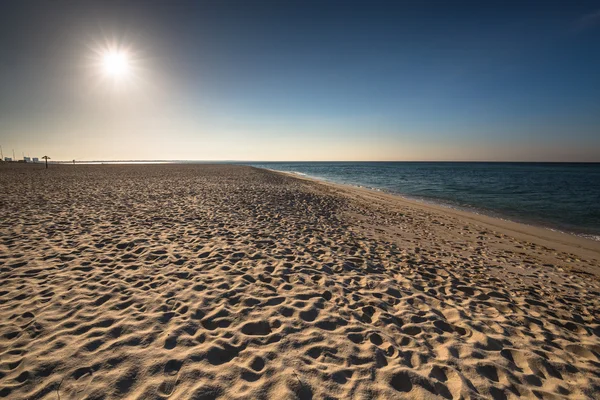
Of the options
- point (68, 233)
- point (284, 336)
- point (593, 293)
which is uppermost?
point (68, 233)

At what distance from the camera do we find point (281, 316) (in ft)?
13.9

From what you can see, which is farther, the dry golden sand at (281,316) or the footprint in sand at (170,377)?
the dry golden sand at (281,316)

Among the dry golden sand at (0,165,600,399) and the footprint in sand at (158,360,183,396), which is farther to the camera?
the dry golden sand at (0,165,600,399)

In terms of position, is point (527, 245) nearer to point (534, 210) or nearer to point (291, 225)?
point (291, 225)

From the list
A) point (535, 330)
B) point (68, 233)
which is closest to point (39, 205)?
point (68, 233)

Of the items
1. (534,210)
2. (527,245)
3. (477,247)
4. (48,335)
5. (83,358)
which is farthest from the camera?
(534,210)

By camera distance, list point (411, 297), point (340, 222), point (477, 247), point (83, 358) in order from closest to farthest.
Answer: point (83, 358), point (411, 297), point (477, 247), point (340, 222)

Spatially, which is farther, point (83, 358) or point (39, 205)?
point (39, 205)

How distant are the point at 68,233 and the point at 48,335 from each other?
5.66 metres

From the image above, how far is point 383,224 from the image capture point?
11.4 m

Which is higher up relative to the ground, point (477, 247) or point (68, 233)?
point (68, 233)

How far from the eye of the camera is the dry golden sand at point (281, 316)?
2994mm

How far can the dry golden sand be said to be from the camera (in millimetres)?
2994

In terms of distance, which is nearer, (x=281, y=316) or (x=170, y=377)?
(x=170, y=377)
